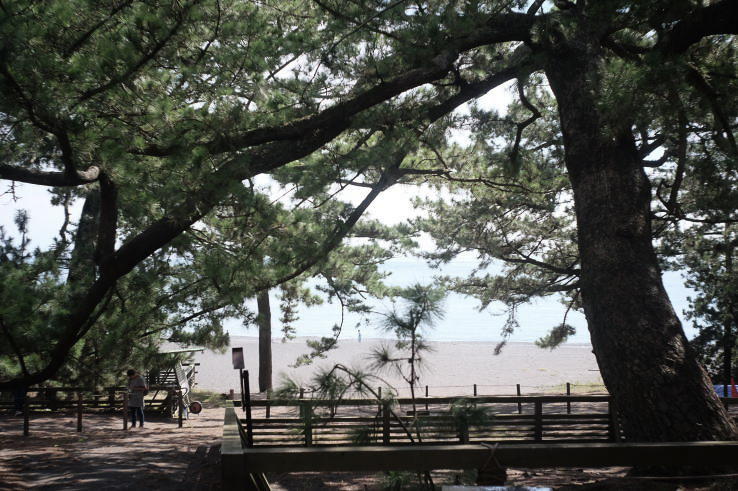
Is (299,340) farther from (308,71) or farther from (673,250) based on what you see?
(308,71)

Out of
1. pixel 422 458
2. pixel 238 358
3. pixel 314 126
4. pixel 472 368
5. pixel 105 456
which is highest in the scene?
pixel 314 126

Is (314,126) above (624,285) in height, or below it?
above

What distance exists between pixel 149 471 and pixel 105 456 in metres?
1.84

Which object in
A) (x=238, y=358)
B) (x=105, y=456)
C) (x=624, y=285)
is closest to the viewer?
(x=624, y=285)

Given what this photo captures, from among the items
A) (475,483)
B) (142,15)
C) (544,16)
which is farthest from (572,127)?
(475,483)

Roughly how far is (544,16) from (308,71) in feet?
11.3

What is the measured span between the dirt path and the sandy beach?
1021 centimetres

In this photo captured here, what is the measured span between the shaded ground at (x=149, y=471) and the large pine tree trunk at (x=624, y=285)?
0.64m

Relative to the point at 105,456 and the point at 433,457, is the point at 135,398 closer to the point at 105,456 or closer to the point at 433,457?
the point at 105,456

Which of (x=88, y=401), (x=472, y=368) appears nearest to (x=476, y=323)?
→ (x=472, y=368)

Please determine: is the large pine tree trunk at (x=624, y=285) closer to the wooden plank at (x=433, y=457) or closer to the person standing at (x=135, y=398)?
the wooden plank at (x=433, y=457)

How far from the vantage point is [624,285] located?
6523 mm

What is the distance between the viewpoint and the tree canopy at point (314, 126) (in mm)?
5734

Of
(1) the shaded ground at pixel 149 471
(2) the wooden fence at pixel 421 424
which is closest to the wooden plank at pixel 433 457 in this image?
(2) the wooden fence at pixel 421 424
